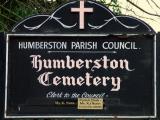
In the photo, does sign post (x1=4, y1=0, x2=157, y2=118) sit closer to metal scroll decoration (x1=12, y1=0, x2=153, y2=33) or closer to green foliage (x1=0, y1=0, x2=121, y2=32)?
metal scroll decoration (x1=12, y1=0, x2=153, y2=33)

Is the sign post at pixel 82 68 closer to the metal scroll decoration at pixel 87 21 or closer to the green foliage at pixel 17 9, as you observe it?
the metal scroll decoration at pixel 87 21

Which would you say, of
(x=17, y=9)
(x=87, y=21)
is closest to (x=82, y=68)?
(x=87, y=21)

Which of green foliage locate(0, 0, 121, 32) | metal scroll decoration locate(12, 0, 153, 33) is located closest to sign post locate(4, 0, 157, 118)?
metal scroll decoration locate(12, 0, 153, 33)

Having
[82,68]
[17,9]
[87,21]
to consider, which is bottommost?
[82,68]

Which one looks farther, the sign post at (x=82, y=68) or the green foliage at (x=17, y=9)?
the green foliage at (x=17, y=9)

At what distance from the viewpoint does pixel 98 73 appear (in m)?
6.20

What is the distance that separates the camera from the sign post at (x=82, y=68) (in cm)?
614

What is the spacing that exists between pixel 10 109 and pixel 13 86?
0.22 metres

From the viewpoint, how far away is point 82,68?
20.4 ft

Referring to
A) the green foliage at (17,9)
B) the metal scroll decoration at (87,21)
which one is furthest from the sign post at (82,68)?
the green foliage at (17,9)

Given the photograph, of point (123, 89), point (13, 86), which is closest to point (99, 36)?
point (123, 89)

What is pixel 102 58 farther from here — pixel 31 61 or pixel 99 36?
pixel 31 61

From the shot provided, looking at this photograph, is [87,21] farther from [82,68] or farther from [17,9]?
[17,9]

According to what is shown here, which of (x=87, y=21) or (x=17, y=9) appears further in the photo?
(x=17, y=9)
